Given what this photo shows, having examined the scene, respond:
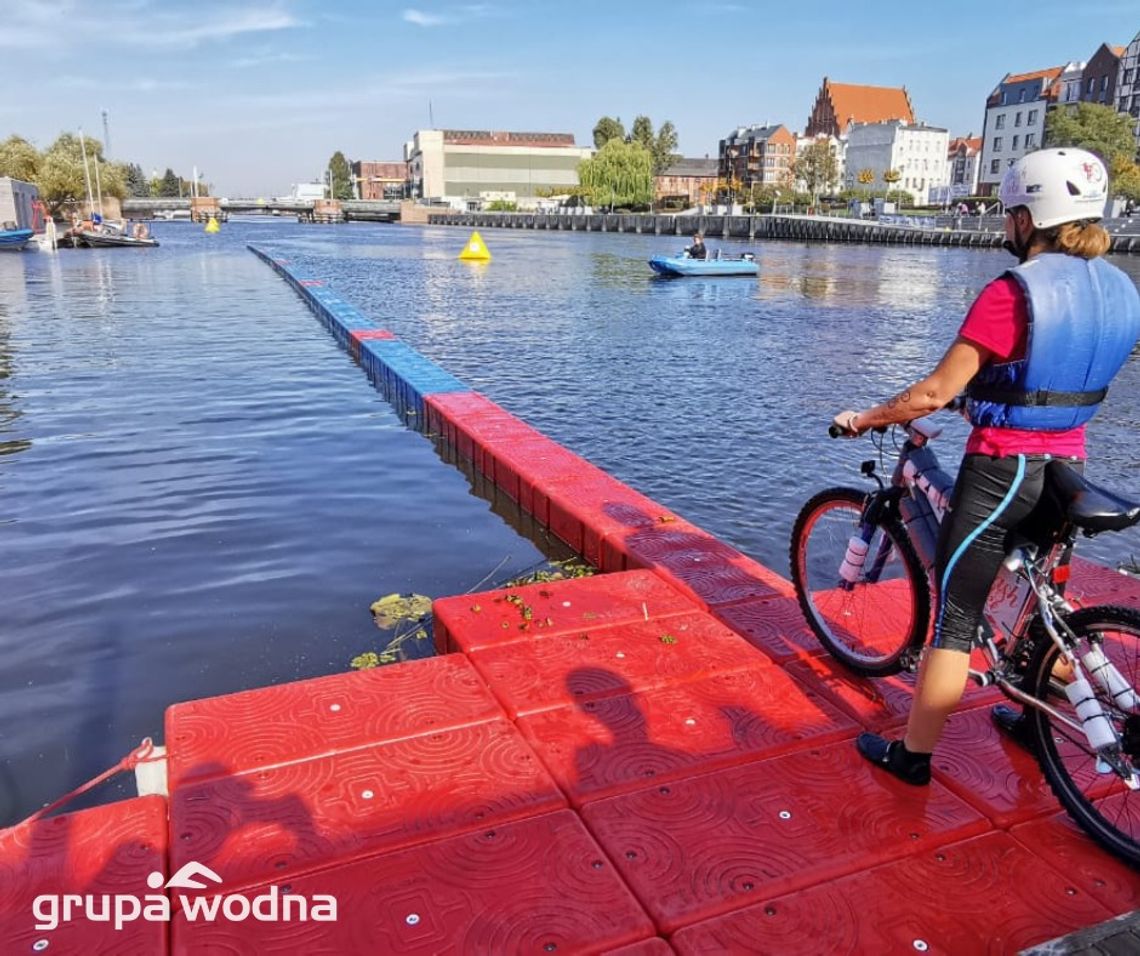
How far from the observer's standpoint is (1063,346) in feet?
9.48

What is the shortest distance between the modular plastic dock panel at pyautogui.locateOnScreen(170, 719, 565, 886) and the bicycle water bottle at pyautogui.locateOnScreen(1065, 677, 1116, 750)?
1842mm

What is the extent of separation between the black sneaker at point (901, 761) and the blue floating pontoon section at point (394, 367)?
900 centimetres

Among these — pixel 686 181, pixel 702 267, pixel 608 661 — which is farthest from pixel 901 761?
pixel 686 181

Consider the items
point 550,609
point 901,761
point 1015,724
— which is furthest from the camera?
point 550,609

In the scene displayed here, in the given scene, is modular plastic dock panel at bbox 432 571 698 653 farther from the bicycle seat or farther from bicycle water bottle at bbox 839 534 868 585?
the bicycle seat

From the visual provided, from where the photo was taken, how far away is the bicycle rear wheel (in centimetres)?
297

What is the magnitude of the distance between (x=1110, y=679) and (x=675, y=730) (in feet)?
5.40

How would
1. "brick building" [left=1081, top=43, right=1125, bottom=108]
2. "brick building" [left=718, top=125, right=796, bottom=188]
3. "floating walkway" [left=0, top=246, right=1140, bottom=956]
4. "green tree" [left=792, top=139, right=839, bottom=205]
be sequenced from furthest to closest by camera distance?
"brick building" [left=718, top=125, right=796, bottom=188]
"green tree" [left=792, top=139, right=839, bottom=205]
"brick building" [left=1081, top=43, right=1125, bottom=108]
"floating walkway" [left=0, top=246, right=1140, bottom=956]

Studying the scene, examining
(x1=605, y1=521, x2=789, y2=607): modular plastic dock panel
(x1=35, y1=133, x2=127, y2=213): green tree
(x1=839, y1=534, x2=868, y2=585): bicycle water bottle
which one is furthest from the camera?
(x1=35, y1=133, x2=127, y2=213): green tree

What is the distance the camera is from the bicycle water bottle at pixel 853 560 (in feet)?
14.2

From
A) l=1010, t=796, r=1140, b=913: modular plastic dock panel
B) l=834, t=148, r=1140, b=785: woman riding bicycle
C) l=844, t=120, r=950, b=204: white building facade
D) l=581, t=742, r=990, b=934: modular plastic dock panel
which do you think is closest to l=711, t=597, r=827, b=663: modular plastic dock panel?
l=581, t=742, r=990, b=934: modular plastic dock panel

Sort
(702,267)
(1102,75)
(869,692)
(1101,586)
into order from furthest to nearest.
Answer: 1. (1102,75)
2. (702,267)
3. (1101,586)
4. (869,692)

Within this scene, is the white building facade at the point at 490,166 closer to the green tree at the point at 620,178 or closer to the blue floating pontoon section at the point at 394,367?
the green tree at the point at 620,178

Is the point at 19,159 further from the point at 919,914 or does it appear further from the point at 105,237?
the point at 919,914
